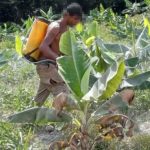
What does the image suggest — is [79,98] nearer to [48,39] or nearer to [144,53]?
[48,39]

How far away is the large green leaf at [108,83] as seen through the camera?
436 centimetres

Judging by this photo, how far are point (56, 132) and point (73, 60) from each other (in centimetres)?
135

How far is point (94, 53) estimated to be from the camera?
599cm

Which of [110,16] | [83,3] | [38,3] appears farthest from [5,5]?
[110,16]

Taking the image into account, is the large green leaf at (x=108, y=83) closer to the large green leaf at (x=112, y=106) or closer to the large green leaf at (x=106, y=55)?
the large green leaf at (x=112, y=106)

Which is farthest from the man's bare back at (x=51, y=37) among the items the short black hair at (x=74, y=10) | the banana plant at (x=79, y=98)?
the banana plant at (x=79, y=98)

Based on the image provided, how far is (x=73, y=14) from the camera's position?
5.38 meters

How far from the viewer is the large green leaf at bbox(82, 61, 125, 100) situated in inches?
172

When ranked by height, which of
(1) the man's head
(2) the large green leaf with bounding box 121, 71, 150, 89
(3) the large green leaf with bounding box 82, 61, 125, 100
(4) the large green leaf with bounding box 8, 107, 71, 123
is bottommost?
(2) the large green leaf with bounding box 121, 71, 150, 89

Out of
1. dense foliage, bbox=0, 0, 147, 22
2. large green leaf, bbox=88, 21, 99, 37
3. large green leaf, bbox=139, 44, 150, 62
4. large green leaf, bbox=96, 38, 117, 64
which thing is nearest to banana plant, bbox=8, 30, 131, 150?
large green leaf, bbox=96, 38, 117, 64

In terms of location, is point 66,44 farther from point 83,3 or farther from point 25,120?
point 83,3

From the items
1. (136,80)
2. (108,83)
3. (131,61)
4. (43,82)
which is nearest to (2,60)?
(43,82)

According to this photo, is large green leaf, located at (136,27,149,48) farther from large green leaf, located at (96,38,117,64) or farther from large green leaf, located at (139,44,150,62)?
large green leaf, located at (96,38,117,64)

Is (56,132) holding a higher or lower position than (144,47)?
lower
